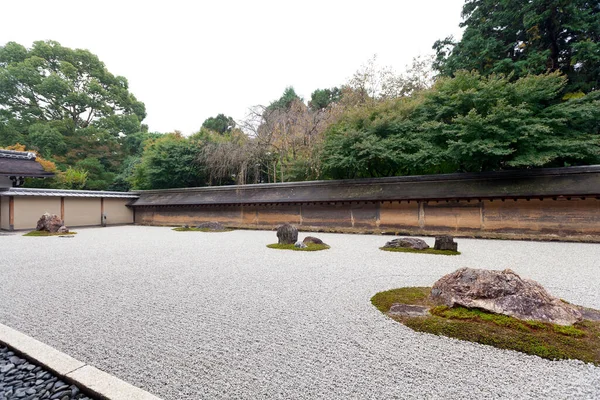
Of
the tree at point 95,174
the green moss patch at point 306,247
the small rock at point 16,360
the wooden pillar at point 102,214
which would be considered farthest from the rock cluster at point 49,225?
the small rock at point 16,360

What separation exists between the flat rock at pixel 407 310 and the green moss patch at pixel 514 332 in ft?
0.24

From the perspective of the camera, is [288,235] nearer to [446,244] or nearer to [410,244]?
[410,244]

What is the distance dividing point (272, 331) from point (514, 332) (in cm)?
228

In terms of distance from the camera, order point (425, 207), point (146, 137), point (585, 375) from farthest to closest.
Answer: point (146, 137) → point (425, 207) → point (585, 375)

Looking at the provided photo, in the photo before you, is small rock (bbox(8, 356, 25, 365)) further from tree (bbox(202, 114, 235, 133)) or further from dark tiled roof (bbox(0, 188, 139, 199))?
tree (bbox(202, 114, 235, 133))

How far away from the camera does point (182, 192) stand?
18.6m

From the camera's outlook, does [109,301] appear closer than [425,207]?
Yes

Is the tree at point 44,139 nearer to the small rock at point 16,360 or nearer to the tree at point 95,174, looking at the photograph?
the tree at point 95,174

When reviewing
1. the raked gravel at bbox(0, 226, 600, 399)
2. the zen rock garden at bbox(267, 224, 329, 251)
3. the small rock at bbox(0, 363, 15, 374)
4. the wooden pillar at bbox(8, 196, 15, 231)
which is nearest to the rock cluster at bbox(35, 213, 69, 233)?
the wooden pillar at bbox(8, 196, 15, 231)

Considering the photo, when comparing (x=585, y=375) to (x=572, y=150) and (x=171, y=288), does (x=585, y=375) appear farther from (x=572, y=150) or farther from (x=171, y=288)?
(x=572, y=150)

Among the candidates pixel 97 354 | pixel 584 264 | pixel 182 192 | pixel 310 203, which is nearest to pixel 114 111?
pixel 182 192

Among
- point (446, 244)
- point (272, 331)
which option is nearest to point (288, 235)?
point (446, 244)

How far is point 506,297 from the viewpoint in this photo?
118 inches

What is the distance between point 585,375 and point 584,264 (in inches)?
213
